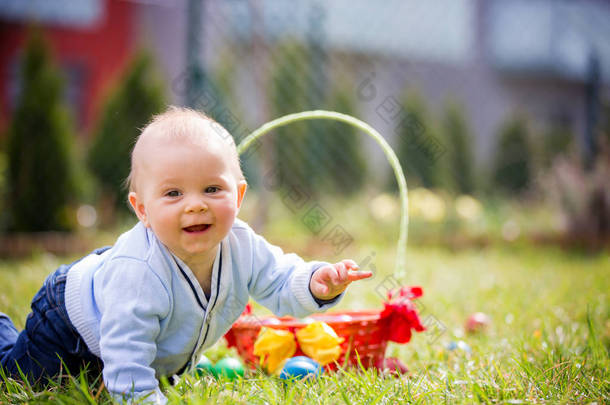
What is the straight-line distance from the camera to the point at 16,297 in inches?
96.1

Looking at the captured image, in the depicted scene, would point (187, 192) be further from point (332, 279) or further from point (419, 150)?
point (419, 150)

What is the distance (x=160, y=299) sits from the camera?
1331 mm

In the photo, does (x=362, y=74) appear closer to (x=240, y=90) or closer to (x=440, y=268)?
(x=240, y=90)

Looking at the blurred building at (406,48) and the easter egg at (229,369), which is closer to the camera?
the easter egg at (229,369)

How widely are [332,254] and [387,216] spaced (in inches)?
46.5

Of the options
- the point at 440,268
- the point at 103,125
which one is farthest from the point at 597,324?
the point at 103,125

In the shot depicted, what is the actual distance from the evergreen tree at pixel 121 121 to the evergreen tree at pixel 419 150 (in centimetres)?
307

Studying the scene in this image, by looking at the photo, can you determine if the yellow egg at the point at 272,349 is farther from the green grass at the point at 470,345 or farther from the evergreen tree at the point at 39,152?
the evergreen tree at the point at 39,152

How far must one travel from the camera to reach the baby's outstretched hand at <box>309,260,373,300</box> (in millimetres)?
1397

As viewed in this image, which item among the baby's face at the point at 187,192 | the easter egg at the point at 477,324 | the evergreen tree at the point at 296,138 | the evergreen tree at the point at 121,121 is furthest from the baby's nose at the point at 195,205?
the evergreen tree at the point at 296,138

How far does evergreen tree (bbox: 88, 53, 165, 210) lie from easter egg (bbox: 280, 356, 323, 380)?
4.00m

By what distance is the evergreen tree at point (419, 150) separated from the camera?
696cm

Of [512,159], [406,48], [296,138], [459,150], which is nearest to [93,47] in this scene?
[406,48]

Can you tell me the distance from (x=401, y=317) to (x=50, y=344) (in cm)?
100
